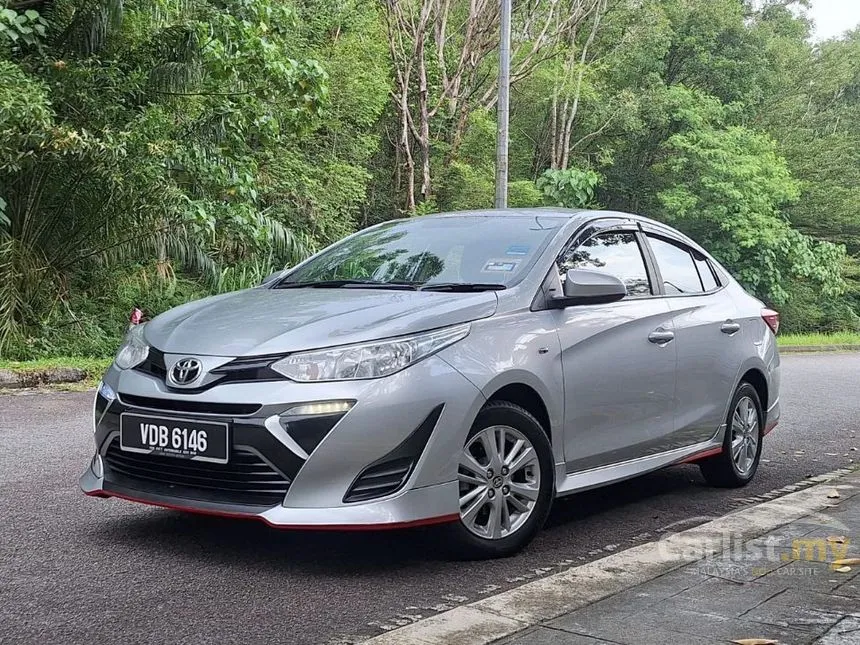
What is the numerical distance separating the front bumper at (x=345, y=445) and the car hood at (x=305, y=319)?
181 millimetres

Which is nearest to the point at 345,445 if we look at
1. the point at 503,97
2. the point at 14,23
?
the point at 14,23

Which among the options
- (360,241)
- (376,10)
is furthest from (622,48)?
(360,241)

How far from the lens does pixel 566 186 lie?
30922 mm

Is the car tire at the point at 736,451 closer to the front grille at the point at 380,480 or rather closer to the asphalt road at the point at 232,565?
the asphalt road at the point at 232,565

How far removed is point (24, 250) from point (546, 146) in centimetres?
2405

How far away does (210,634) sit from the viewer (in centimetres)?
337

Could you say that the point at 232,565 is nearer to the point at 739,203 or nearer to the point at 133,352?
the point at 133,352

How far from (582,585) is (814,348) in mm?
23221

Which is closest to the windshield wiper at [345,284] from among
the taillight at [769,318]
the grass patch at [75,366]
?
the taillight at [769,318]

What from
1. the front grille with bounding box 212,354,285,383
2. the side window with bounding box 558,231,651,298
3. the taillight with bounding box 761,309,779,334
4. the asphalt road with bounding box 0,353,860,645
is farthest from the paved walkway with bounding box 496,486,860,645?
the taillight with bounding box 761,309,779,334

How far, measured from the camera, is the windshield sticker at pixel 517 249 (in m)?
4.99

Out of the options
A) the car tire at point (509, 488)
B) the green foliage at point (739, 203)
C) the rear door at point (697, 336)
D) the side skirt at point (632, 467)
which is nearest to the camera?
the car tire at point (509, 488)

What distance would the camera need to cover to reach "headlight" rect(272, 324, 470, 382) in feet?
12.9

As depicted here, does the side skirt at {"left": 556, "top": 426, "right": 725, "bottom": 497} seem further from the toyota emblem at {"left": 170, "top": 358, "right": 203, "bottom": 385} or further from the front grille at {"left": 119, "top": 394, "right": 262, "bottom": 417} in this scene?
the toyota emblem at {"left": 170, "top": 358, "right": 203, "bottom": 385}
